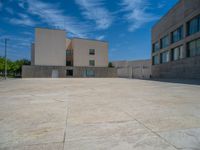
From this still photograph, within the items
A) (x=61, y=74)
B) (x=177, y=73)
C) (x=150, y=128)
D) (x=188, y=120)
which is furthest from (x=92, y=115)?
(x=61, y=74)

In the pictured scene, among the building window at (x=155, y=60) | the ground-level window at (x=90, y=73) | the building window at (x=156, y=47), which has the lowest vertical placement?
the ground-level window at (x=90, y=73)

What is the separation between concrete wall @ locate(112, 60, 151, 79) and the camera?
49.0m

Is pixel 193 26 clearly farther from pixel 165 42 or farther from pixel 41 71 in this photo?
pixel 41 71

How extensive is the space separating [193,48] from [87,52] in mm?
25878

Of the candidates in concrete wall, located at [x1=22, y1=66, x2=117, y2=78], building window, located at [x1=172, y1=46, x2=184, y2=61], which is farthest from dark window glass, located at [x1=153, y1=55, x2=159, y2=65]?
concrete wall, located at [x1=22, y1=66, x2=117, y2=78]

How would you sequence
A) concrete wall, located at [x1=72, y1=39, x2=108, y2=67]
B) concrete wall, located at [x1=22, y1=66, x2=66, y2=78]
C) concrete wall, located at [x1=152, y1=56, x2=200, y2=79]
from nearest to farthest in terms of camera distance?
concrete wall, located at [x1=152, y1=56, x2=200, y2=79]
concrete wall, located at [x1=22, y1=66, x2=66, y2=78]
concrete wall, located at [x1=72, y1=39, x2=108, y2=67]

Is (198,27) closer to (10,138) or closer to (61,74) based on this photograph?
(10,138)

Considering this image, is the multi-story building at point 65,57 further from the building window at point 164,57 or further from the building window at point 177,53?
the building window at point 177,53

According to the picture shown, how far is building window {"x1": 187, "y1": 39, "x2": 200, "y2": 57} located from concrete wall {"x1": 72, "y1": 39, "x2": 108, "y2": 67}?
74.8 ft

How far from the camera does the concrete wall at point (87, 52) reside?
3856cm

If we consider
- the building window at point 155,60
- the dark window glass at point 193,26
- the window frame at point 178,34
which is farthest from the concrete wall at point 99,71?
the dark window glass at point 193,26

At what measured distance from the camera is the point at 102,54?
41.6 m

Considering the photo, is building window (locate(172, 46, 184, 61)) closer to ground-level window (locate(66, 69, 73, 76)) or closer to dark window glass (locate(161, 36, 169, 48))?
dark window glass (locate(161, 36, 169, 48))

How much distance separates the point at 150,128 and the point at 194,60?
23641mm
